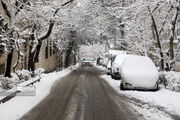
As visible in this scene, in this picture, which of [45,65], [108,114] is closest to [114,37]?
[45,65]

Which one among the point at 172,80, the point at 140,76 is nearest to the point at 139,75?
the point at 140,76

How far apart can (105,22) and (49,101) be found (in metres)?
25.6

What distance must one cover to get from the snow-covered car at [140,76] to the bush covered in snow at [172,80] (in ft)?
2.10

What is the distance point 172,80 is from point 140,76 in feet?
5.20

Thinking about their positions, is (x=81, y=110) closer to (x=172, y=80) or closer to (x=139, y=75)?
(x=139, y=75)

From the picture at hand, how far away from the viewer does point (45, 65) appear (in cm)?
4197

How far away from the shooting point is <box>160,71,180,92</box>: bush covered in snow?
51.2ft

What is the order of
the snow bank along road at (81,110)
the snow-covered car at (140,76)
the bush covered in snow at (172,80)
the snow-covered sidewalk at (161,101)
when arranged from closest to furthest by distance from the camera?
1. the snow bank along road at (81,110)
2. the snow-covered sidewalk at (161,101)
3. the bush covered in snow at (172,80)
4. the snow-covered car at (140,76)

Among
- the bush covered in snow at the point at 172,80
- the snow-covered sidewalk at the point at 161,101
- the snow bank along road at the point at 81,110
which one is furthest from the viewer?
the bush covered in snow at the point at 172,80

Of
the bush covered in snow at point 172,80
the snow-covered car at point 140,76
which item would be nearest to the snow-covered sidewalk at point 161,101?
the snow-covered car at point 140,76

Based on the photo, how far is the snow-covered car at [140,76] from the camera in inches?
635

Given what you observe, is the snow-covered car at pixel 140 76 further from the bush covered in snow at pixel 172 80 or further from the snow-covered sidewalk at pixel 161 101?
the snow-covered sidewalk at pixel 161 101

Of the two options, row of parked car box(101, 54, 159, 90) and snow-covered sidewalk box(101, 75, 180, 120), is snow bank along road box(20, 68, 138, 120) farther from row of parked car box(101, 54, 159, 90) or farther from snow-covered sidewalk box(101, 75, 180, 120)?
row of parked car box(101, 54, 159, 90)

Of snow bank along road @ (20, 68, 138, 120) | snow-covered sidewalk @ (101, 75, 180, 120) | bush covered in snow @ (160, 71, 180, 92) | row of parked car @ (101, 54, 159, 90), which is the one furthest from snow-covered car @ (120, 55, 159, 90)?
snow bank along road @ (20, 68, 138, 120)
